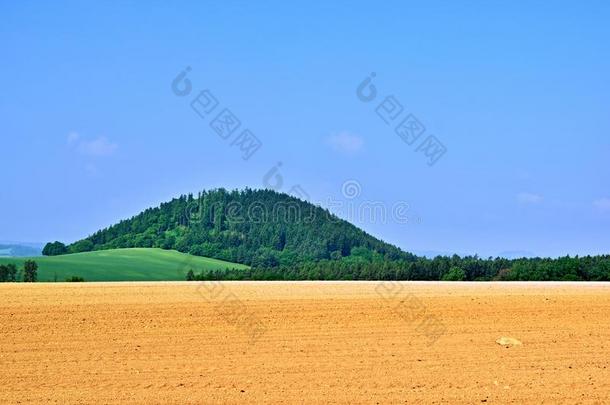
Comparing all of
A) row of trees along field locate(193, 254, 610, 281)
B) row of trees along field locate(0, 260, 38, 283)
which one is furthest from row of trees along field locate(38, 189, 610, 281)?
row of trees along field locate(0, 260, 38, 283)

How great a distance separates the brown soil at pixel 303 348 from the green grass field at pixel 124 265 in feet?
167

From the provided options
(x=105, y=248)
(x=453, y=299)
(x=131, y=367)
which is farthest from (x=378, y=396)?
(x=105, y=248)

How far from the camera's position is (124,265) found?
312 feet

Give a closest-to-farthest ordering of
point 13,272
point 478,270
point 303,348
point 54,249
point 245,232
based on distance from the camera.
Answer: point 303,348, point 478,270, point 13,272, point 245,232, point 54,249

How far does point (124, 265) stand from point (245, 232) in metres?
17.2

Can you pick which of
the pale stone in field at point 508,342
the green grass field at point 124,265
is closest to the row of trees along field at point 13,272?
the green grass field at point 124,265

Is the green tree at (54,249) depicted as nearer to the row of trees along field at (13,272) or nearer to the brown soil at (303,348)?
the row of trees along field at (13,272)

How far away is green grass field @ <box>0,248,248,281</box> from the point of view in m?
80.8

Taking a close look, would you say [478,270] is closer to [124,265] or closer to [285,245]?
[285,245]

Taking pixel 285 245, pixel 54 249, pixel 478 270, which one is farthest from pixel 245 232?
pixel 478 270

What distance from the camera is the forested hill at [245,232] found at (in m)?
90.2

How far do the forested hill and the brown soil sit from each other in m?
52.2

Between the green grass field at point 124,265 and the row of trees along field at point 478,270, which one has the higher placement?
the green grass field at point 124,265

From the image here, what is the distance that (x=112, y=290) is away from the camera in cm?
3447
